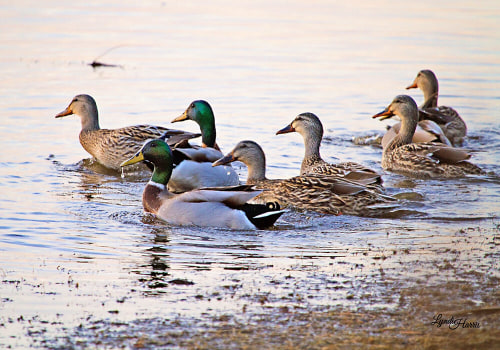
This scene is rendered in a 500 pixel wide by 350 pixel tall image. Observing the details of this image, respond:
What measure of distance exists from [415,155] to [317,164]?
1756 millimetres

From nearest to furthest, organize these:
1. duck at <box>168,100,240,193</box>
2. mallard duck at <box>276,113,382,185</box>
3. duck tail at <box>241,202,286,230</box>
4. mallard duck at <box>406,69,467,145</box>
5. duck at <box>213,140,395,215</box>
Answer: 1. duck tail at <box>241,202,286,230</box>
2. duck at <box>213,140,395,215</box>
3. mallard duck at <box>276,113,382,185</box>
4. duck at <box>168,100,240,193</box>
5. mallard duck at <box>406,69,467,145</box>

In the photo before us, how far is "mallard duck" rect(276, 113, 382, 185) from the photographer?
9.45 m

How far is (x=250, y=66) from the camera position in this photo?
1758 centimetres

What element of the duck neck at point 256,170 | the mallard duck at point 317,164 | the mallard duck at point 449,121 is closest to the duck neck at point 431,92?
the mallard duck at point 449,121

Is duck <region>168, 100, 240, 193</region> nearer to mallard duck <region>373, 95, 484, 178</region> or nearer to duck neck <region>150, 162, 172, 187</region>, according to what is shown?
duck neck <region>150, 162, 172, 187</region>

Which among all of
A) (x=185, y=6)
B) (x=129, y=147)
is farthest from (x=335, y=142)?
(x=185, y=6)

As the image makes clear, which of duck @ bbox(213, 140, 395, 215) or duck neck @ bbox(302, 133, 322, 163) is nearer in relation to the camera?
duck @ bbox(213, 140, 395, 215)

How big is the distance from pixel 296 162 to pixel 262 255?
16.1 ft

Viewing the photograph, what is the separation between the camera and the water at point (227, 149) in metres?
5.79

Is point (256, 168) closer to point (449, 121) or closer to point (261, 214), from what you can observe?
point (261, 214)

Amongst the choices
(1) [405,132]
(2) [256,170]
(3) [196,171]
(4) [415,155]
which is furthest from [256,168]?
(1) [405,132]

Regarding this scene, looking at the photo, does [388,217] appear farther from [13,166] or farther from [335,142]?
[13,166]

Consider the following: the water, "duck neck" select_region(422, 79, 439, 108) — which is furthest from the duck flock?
"duck neck" select_region(422, 79, 439, 108)

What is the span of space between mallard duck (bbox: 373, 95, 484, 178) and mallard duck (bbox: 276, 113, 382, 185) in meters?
1.42
